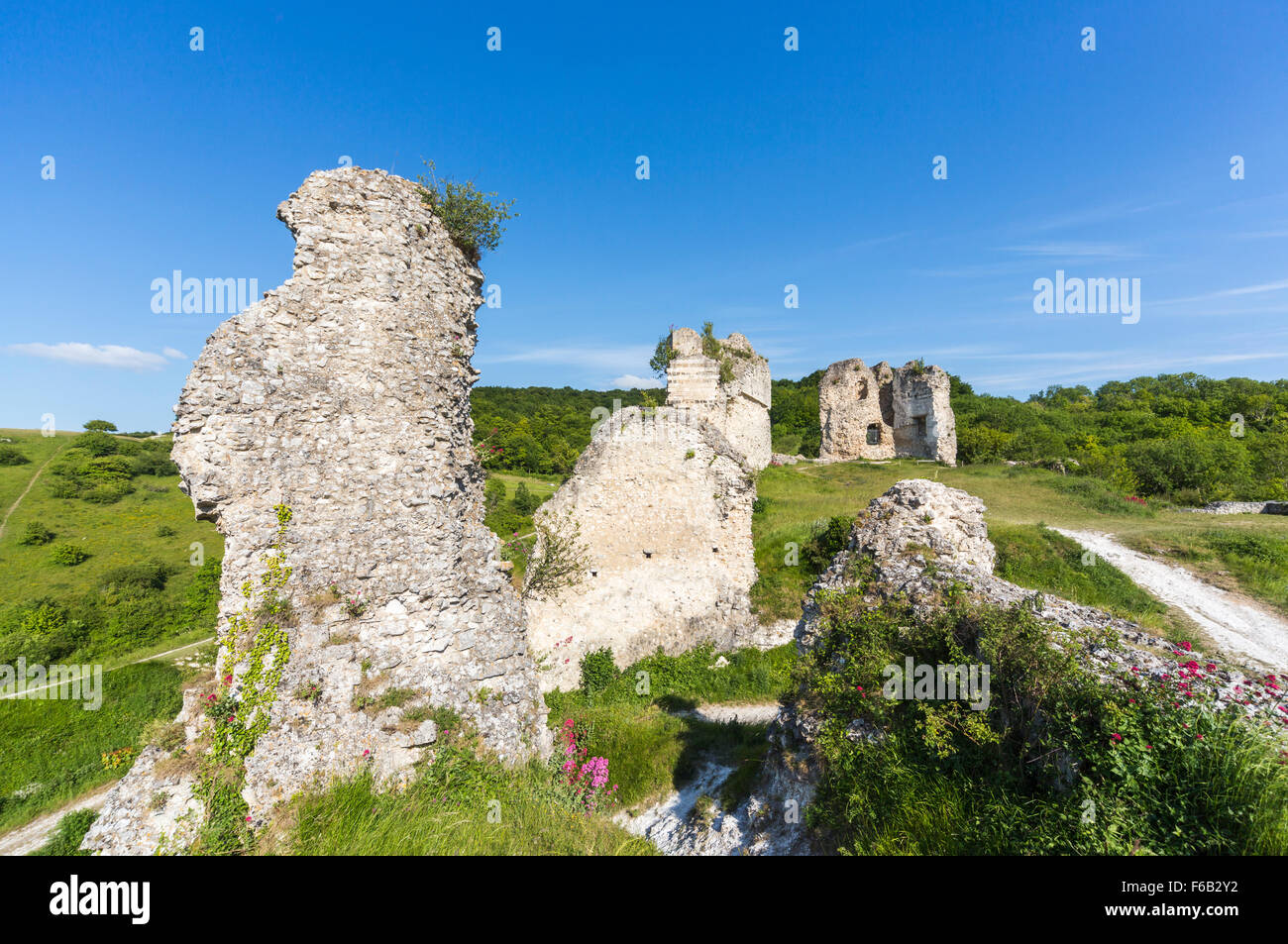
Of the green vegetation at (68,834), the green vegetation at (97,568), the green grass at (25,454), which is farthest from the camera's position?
the green grass at (25,454)

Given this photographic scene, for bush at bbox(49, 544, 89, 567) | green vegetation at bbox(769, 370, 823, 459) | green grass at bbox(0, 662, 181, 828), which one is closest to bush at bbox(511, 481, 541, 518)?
green grass at bbox(0, 662, 181, 828)

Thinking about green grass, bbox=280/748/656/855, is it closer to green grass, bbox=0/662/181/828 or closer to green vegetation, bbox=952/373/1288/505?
green grass, bbox=0/662/181/828

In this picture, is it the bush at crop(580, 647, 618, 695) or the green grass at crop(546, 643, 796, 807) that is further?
the bush at crop(580, 647, 618, 695)

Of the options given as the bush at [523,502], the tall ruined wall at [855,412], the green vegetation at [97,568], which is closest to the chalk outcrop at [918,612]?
the green vegetation at [97,568]

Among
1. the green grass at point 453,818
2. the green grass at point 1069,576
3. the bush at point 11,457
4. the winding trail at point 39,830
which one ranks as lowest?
the winding trail at point 39,830

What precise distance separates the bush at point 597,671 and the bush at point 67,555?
120 ft

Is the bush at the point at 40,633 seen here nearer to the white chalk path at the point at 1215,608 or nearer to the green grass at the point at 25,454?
the green grass at the point at 25,454

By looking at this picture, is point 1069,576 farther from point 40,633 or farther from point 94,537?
point 94,537

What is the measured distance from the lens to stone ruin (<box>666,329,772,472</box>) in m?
16.5

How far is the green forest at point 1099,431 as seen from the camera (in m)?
23.9

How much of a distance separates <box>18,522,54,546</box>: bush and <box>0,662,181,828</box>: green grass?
80.8 feet

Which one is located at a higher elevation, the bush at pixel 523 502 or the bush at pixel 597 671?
the bush at pixel 523 502

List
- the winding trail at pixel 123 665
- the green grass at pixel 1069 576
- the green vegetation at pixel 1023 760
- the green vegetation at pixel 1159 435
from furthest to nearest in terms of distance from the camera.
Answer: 1. the green vegetation at pixel 1159 435
2. the winding trail at pixel 123 665
3. the green grass at pixel 1069 576
4. the green vegetation at pixel 1023 760
